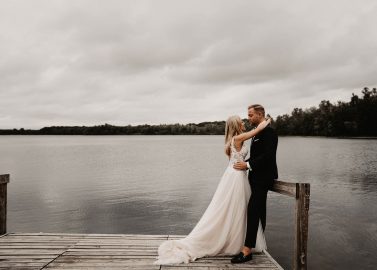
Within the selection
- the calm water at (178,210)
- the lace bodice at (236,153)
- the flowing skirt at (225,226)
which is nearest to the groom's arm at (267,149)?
the lace bodice at (236,153)

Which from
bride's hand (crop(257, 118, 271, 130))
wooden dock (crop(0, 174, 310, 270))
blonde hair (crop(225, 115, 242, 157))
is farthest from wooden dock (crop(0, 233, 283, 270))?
bride's hand (crop(257, 118, 271, 130))

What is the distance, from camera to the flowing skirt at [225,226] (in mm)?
6277

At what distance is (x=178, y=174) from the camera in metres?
34.4

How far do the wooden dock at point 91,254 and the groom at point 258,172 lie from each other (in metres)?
0.39

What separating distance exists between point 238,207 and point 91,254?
9.34 feet

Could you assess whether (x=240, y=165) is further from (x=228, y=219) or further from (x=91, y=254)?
(x=91, y=254)

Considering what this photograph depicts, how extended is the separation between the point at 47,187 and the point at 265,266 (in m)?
24.0

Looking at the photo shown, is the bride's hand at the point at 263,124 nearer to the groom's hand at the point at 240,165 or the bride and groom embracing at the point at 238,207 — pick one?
the bride and groom embracing at the point at 238,207

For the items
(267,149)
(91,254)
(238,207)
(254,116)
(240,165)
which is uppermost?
(254,116)

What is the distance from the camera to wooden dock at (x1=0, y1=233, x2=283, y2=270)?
571 cm

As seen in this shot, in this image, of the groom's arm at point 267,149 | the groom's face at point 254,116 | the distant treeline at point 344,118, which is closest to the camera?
the groom's arm at point 267,149

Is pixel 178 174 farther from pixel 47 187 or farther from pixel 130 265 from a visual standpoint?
pixel 130 265

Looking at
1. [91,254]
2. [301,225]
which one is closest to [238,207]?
[301,225]

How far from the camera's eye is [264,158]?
5.91 meters
